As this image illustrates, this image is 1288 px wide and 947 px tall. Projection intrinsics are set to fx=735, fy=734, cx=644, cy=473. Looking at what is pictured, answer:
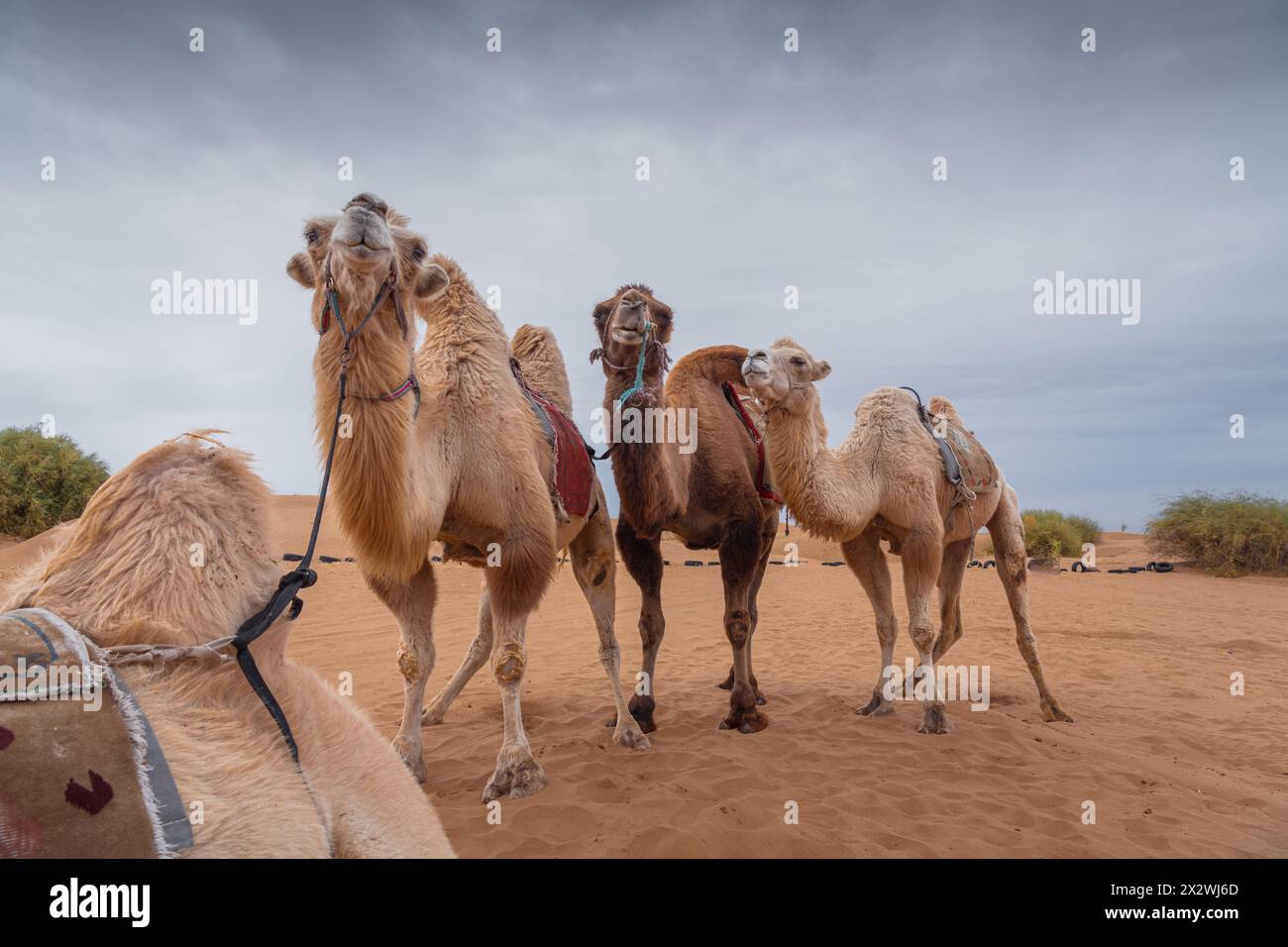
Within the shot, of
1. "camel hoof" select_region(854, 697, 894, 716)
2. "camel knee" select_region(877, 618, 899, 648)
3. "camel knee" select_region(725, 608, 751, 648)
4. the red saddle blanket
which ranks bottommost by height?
"camel hoof" select_region(854, 697, 894, 716)

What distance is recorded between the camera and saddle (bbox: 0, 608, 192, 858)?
3.38 ft

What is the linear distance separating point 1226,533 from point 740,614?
2426 cm

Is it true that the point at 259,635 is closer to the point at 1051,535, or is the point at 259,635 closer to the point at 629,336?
the point at 629,336

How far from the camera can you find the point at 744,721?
610 centimetres

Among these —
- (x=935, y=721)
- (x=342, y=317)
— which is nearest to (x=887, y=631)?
(x=935, y=721)

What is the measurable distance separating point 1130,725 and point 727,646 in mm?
5265

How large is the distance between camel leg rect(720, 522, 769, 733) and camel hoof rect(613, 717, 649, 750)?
85 cm

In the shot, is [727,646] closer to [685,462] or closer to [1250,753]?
[685,462]

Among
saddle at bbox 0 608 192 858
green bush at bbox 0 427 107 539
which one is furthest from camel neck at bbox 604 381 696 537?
green bush at bbox 0 427 107 539

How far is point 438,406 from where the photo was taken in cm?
430

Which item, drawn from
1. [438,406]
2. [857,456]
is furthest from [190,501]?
[857,456]

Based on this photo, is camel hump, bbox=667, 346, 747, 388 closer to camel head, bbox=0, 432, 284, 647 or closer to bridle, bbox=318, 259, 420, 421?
bridle, bbox=318, 259, 420, 421

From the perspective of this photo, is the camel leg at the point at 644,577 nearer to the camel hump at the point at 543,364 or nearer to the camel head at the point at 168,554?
the camel hump at the point at 543,364

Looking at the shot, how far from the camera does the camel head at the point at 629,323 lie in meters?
5.58
